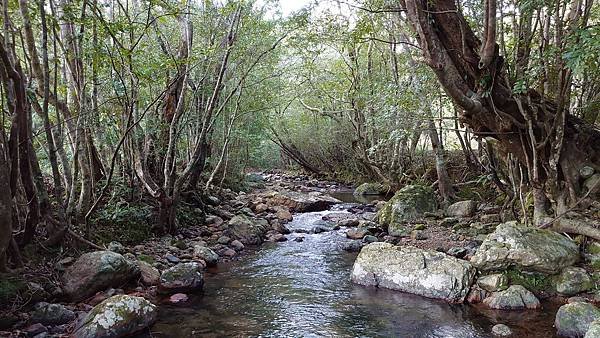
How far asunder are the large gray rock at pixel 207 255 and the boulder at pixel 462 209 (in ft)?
21.7

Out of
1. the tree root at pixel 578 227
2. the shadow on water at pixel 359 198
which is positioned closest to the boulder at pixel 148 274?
the tree root at pixel 578 227

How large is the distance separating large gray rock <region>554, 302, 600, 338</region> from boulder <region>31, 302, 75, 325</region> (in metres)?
6.03

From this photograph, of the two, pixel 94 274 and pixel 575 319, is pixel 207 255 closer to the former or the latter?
pixel 94 274

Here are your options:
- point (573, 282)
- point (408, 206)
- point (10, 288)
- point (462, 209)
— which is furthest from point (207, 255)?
point (462, 209)

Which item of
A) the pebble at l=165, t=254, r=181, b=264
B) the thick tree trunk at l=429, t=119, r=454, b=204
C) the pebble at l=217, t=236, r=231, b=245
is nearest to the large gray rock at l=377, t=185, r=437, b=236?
the thick tree trunk at l=429, t=119, r=454, b=204

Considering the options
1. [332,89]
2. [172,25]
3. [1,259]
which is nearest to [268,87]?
[332,89]

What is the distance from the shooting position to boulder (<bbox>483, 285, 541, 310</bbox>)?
19.5ft

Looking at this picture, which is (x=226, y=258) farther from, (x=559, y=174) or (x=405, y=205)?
(x=559, y=174)

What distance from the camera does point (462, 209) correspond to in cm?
1158

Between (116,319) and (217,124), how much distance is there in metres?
10.5

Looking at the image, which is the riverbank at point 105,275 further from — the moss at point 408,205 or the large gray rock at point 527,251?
the large gray rock at point 527,251

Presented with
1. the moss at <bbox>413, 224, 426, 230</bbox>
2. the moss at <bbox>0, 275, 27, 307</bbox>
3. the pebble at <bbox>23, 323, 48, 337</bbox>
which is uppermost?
the moss at <bbox>0, 275, 27, 307</bbox>

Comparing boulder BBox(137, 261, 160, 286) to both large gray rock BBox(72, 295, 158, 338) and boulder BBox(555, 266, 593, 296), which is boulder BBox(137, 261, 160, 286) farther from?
boulder BBox(555, 266, 593, 296)

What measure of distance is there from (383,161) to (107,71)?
39.5ft
